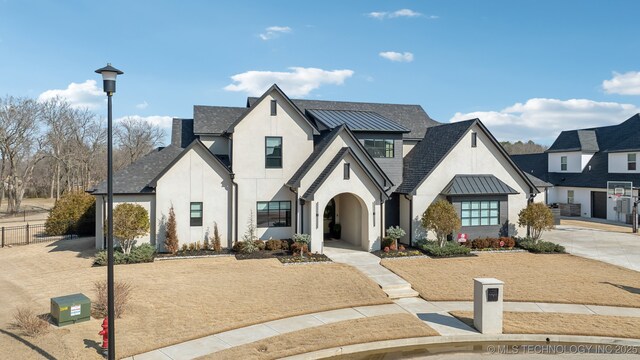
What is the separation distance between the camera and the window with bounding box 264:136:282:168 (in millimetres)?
25500

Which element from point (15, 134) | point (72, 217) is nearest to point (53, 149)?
point (15, 134)

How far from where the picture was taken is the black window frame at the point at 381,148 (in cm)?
2766

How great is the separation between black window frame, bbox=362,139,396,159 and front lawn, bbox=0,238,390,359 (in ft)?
31.0

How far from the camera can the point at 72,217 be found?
29.6 metres

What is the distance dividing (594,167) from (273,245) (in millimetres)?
34735

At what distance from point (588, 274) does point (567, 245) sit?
7.80 m

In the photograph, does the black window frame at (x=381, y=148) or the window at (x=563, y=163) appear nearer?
the black window frame at (x=381, y=148)

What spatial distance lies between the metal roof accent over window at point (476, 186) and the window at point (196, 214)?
47.5 feet

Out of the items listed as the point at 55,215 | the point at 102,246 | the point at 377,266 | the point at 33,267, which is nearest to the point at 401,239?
the point at 377,266

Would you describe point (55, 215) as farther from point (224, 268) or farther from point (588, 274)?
point (588, 274)

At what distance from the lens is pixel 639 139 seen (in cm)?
3769

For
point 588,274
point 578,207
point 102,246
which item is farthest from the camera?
point 578,207

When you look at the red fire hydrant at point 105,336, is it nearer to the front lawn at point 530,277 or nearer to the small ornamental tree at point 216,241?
the front lawn at point 530,277

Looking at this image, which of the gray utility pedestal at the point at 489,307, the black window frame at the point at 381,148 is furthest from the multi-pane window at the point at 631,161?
the gray utility pedestal at the point at 489,307
